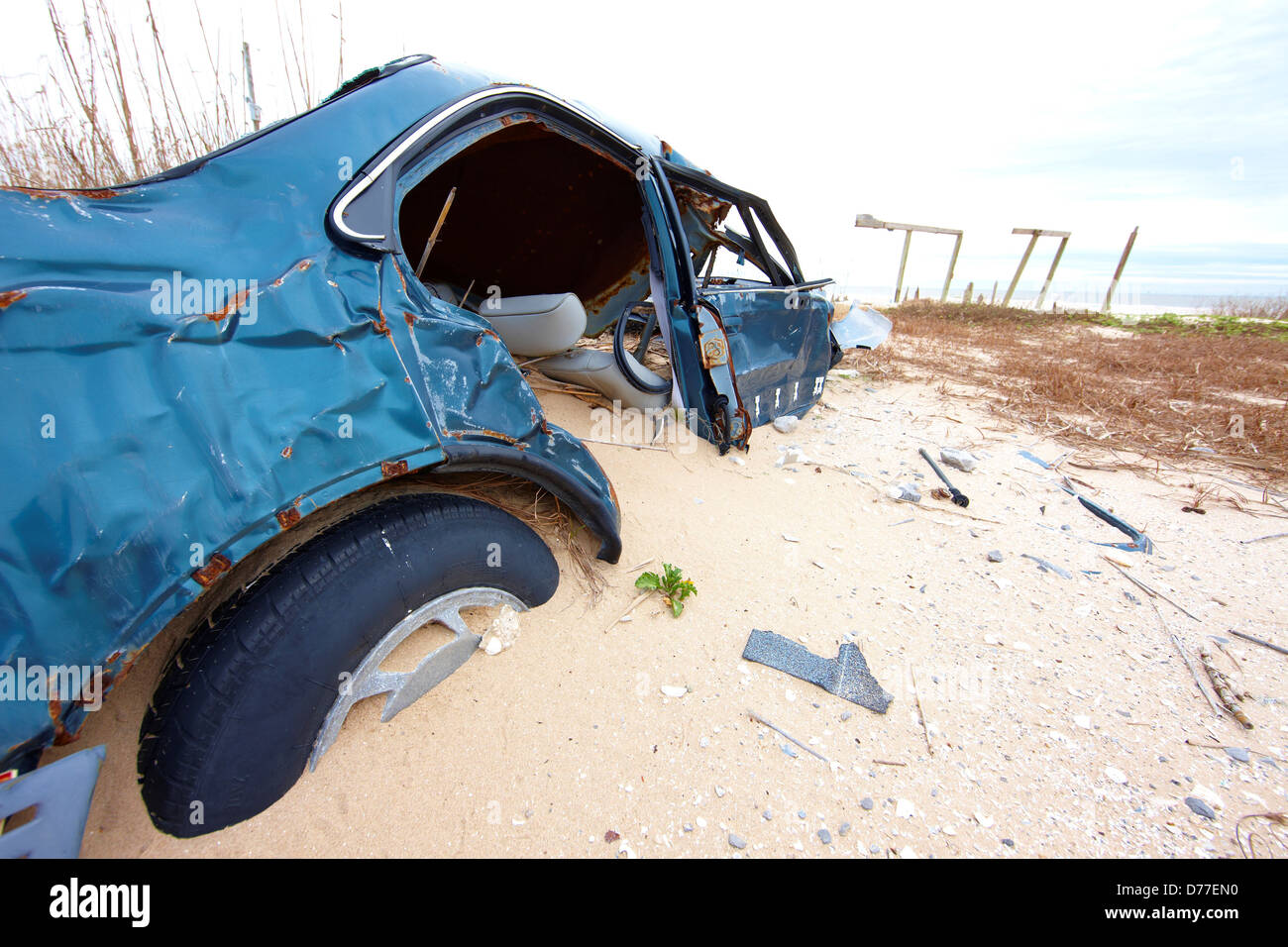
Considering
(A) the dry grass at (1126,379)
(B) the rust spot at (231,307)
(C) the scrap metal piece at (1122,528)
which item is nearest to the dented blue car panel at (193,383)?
(B) the rust spot at (231,307)

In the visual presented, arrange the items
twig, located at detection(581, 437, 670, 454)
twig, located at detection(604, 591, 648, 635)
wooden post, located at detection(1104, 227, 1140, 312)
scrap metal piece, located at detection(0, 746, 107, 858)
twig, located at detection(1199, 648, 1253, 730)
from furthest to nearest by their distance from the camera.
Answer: wooden post, located at detection(1104, 227, 1140, 312) < twig, located at detection(581, 437, 670, 454) < twig, located at detection(604, 591, 648, 635) < twig, located at detection(1199, 648, 1253, 730) < scrap metal piece, located at detection(0, 746, 107, 858)

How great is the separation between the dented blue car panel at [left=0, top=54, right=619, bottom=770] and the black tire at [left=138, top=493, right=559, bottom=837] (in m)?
0.20

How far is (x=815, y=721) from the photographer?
A: 1826mm

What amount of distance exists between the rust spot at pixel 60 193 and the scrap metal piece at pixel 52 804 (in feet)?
3.86

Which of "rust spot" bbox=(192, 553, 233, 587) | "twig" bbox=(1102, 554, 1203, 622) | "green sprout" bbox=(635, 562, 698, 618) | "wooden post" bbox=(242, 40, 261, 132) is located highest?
"wooden post" bbox=(242, 40, 261, 132)

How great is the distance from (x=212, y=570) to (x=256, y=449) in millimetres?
273

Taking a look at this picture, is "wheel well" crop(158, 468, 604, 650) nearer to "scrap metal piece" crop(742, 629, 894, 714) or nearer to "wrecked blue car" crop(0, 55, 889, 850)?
"wrecked blue car" crop(0, 55, 889, 850)

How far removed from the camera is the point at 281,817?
1.36 m

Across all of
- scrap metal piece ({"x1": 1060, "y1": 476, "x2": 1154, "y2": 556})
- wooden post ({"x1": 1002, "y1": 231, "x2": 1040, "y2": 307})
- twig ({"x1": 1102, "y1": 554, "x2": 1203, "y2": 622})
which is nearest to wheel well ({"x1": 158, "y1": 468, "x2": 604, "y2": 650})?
twig ({"x1": 1102, "y1": 554, "x2": 1203, "y2": 622})

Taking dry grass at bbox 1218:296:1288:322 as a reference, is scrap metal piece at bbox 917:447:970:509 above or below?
above

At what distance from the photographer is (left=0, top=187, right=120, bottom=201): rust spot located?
1177 mm

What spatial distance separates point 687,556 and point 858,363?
5182mm
